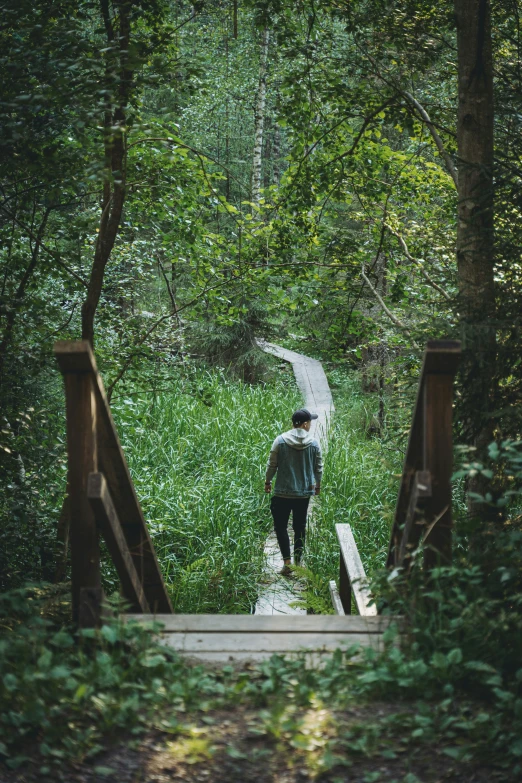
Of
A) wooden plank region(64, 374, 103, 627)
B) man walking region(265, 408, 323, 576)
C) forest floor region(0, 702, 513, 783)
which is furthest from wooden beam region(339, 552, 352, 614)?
forest floor region(0, 702, 513, 783)

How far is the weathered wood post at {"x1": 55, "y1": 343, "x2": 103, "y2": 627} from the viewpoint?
3.52 metres

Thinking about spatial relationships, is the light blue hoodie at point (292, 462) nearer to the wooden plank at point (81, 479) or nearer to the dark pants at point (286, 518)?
the dark pants at point (286, 518)

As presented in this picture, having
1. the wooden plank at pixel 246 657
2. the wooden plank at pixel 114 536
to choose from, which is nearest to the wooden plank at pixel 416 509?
the wooden plank at pixel 246 657

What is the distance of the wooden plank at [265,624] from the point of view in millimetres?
3648

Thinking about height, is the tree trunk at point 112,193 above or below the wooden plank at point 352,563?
above

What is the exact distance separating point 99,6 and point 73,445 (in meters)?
4.44

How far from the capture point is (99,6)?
21.1 ft

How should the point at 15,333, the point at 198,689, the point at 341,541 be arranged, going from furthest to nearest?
the point at 341,541
the point at 15,333
the point at 198,689

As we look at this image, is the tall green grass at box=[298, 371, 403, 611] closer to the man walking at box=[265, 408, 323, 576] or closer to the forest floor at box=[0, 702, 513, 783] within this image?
the man walking at box=[265, 408, 323, 576]

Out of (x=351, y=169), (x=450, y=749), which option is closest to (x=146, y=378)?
(x=351, y=169)

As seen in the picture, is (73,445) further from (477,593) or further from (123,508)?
(477,593)

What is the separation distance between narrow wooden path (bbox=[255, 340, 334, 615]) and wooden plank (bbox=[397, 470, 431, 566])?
3.82m

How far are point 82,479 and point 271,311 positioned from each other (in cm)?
630

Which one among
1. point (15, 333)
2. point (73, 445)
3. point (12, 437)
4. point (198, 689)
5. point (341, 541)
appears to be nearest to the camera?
point (198, 689)
